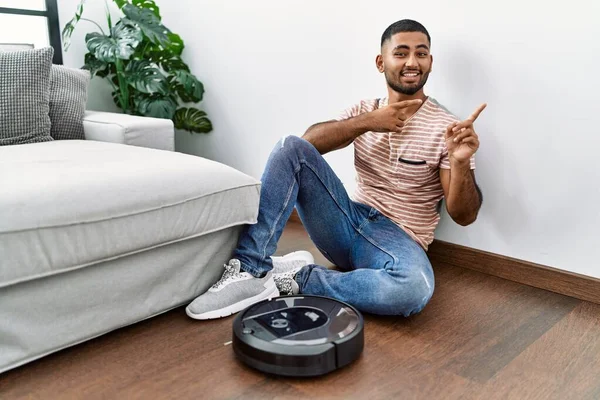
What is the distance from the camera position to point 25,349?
1.30 metres

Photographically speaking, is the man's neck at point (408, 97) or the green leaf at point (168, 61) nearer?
the man's neck at point (408, 97)

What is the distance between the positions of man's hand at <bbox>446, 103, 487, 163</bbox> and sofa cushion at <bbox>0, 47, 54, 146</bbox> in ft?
4.80

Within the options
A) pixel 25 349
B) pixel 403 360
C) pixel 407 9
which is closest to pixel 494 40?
pixel 407 9

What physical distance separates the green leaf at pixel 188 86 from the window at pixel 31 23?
0.64 metres

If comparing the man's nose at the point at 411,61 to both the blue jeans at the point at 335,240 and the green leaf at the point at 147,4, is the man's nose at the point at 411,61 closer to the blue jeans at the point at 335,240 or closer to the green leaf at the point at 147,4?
the blue jeans at the point at 335,240

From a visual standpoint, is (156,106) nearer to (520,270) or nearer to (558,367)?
(520,270)

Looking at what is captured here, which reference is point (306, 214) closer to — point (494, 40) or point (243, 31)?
point (494, 40)

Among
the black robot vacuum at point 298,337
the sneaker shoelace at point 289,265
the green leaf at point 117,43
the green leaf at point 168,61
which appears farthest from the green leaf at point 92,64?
the black robot vacuum at point 298,337

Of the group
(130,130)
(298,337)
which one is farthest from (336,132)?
(130,130)

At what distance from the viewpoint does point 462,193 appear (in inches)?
65.1

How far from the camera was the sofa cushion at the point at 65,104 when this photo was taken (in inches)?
86.2

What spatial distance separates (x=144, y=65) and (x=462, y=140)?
1.74m

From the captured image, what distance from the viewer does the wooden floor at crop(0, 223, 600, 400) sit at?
1240mm

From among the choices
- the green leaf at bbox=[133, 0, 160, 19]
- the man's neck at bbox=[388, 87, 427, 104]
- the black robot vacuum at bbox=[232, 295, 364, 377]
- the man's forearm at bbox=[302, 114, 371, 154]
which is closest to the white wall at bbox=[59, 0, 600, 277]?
the man's neck at bbox=[388, 87, 427, 104]
